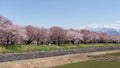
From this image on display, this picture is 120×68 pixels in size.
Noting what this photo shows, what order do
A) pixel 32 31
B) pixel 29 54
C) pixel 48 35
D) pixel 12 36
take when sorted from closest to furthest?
pixel 29 54, pixel 12 36, pixel 32 31, pixel 48 35

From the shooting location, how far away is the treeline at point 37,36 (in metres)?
59.4

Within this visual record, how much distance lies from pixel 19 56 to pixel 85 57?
21.2 m

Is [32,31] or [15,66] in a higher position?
[32,31]

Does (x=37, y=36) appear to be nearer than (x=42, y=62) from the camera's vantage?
No

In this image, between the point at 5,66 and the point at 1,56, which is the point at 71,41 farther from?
the point at 5,66

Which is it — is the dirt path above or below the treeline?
below

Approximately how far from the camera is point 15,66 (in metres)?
36.1

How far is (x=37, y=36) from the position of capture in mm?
78312

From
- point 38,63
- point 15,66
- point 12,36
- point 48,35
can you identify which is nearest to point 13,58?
point 38,63

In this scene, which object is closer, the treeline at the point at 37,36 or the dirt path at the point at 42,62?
the dirt path at the point at 42,62

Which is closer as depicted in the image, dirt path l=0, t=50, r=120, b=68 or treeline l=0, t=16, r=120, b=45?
dirt path l=0, t=50, r=120, b=68

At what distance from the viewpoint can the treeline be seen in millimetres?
59438

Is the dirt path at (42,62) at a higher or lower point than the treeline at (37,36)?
lower

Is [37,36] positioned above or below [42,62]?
above
